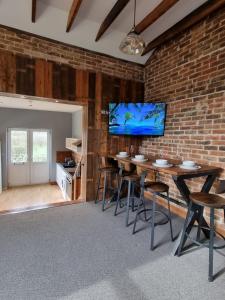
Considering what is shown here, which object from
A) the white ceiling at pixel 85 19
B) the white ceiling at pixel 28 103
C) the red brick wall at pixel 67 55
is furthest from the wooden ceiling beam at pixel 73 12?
the white ceiling at pixel 28 103

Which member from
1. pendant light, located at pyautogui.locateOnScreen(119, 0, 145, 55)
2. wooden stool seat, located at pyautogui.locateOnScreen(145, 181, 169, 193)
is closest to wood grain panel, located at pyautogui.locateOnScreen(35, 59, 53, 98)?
pendant light, located at pyautogui.locateOnScreen(119, 0, 145, 55)

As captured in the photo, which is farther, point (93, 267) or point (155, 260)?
point (155, 260)

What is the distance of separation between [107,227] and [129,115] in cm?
205

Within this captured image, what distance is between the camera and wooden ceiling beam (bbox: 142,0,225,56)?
2.39 m

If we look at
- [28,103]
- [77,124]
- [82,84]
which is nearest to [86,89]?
[82,84]

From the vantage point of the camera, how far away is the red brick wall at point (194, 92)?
8.27 ft

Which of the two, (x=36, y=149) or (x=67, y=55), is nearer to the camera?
(x=67, y=55)

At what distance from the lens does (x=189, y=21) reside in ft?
8.94

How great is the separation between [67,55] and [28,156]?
4.72 meters

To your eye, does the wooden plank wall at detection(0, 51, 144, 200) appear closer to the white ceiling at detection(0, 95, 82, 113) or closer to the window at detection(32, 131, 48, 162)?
the white ceiling at detection(0, 95, 82, 113)

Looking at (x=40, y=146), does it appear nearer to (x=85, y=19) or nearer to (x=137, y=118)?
(x=137, y=118)

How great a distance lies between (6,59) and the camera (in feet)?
9.16

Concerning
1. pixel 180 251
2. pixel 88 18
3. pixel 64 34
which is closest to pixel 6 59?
pixel 64 34

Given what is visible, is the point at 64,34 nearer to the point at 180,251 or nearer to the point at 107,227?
the point at 107,227
